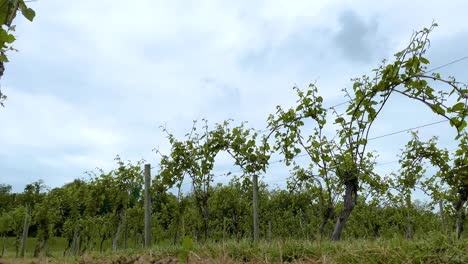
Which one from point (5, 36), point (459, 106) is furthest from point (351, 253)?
point (459, 106)

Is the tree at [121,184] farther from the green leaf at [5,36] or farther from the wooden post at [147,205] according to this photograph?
the green leaf at [5,36]

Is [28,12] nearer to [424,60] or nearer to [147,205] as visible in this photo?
[424,60]

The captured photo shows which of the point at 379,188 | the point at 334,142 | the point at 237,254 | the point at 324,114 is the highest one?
the point at 324,114

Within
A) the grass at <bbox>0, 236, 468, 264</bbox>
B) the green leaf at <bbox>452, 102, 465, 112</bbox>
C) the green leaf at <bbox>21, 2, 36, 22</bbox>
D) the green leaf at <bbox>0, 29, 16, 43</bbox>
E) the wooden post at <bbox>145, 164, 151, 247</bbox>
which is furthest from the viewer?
the wooden post at <bbox>145, 164, 151, 247</bbox>

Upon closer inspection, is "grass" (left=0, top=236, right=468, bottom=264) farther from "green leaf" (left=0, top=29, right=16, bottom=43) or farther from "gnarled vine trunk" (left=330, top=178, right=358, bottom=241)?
"gnarled vine trunk" (left=330, top=178, right=358, bottom=241)

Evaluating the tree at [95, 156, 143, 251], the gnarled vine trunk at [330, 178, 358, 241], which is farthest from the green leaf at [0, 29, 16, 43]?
the tree at [95, 156, 143, 251]

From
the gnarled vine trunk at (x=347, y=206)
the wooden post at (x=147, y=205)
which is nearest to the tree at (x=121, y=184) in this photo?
the wooden post at (x=147, y=205)

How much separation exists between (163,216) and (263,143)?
14.9 metres

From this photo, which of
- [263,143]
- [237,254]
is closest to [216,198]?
[263,143]

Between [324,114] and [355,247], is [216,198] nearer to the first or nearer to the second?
[324,114]

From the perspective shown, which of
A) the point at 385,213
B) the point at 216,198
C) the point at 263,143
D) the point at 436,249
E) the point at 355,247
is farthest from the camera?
the point at 385,213

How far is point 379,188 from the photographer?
20.6 feet

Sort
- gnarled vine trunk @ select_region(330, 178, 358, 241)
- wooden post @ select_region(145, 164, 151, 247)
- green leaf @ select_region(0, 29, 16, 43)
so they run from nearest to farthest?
1. green leaf @ select_region(0, 29, 16, 43)
2. gnarled vine trunk @ select_region(330, 178, 358, 241)
3. wooden post @ select_region(145, 164, 151, 247)

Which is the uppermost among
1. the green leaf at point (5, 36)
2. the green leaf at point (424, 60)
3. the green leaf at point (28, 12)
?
the green leaf at point (424, 60)
